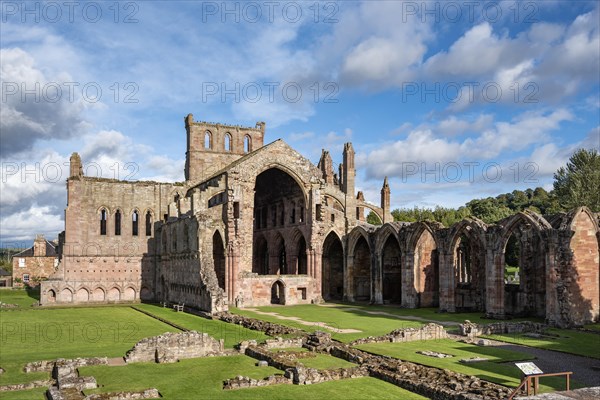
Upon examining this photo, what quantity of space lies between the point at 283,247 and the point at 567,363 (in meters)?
39.1

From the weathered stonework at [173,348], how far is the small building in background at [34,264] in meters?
63.3

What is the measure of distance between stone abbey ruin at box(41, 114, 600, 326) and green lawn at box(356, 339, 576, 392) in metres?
9.96

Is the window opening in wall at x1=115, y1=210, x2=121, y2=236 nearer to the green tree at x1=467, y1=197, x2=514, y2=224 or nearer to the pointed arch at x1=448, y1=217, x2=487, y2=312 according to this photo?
the pointed arch at x1=448, y1=217, x2=487, y2=312

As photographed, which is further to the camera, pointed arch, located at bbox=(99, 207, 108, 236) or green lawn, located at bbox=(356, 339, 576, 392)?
pointed arch, located at bbox=(99, 207, 108, 236)

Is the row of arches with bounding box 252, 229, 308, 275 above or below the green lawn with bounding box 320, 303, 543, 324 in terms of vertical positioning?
above

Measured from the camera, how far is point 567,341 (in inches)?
995

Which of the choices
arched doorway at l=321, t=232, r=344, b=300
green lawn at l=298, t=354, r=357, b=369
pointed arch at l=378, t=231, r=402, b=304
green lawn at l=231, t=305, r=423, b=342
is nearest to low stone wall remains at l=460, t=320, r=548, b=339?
green lawn at l=231, t=305, r=423, b=342

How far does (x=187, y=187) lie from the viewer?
5847cm

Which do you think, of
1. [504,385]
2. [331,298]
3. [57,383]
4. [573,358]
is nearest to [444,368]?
[504,385]

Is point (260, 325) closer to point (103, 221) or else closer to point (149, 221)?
point (149, 221)

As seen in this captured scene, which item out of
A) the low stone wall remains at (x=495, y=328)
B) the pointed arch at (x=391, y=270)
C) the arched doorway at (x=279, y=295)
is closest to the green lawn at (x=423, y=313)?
the arched doorway at (x=279, y=295)

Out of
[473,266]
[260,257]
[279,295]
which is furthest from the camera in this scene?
[260,257]

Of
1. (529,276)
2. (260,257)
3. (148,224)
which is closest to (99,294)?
(148,224)

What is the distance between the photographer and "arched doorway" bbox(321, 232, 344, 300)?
2044 inches
